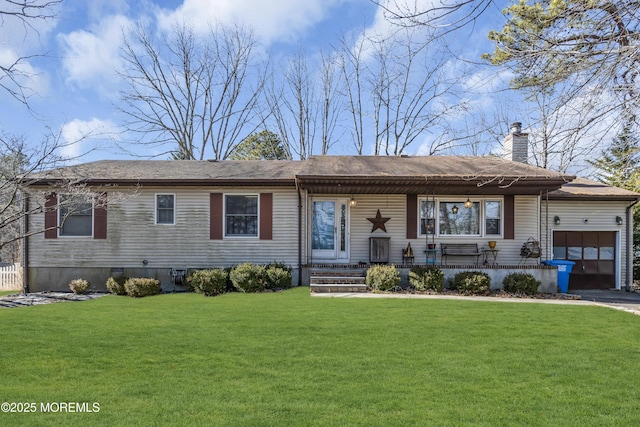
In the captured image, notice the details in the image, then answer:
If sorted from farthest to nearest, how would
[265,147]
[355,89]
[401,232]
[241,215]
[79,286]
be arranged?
[265,147] → [355,89] → [241,215] → [401,232] → [79,286]

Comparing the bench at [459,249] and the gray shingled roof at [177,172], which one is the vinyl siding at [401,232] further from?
the gray shingled roof at [177,172]

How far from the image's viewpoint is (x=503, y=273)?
10.5 metres

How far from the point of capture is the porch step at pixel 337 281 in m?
9.91

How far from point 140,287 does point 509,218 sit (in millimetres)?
11264

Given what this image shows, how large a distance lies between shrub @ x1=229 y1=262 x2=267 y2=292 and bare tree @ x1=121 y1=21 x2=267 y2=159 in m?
16.7

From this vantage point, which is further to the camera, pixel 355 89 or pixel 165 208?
pixel 355 89

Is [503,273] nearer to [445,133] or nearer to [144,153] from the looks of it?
[445,133]

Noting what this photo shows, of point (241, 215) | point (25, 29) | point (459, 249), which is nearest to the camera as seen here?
point (25, 29)

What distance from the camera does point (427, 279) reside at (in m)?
9.99

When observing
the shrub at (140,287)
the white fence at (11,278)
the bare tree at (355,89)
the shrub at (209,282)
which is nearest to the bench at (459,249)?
the shrub at (209,282)

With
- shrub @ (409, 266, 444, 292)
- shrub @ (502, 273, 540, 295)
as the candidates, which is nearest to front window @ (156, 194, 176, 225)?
shrub @ (409, 266, 444, 292)

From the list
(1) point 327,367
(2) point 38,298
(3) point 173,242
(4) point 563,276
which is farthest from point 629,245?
(2) point 38,298

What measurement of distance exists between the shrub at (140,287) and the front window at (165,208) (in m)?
2.05

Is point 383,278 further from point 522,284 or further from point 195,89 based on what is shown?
point 195,89
